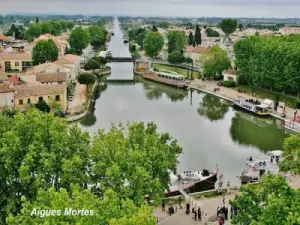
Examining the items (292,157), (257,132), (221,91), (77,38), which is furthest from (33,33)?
(292,157)

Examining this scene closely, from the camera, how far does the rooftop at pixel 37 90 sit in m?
38.1

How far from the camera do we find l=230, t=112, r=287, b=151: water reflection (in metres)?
34.0

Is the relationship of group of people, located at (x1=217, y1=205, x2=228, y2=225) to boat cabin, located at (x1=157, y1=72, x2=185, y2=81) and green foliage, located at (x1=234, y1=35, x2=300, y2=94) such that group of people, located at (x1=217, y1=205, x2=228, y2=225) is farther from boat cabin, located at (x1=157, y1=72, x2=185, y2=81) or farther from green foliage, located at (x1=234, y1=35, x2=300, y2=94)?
boat cabin, located at (x1=157, y1=72, x2=185, y2=81)

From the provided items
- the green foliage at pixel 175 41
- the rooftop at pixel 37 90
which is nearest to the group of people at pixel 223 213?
the rooftop at pixel 37 90

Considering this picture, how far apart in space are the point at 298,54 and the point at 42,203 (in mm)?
36441

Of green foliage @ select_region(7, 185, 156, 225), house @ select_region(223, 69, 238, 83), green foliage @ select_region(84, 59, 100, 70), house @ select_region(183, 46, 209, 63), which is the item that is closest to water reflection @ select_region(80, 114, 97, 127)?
green foliage @ select_region(84, 59, 100, 70)

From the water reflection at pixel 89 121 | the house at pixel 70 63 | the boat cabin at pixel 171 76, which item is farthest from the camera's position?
the boat cabin at pixel 171 76

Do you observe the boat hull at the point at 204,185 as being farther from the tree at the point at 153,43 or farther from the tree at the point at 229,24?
the tree at the point at 229,24

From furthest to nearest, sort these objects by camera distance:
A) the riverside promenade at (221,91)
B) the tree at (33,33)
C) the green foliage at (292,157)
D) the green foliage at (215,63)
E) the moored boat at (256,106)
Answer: the tree at (33,33) → the green foliage at (215,63) → the moored boat at (256,106) → the riverside promenade at (221,91) → the green foliage at (292,157)

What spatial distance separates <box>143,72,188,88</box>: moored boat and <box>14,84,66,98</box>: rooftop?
69.1 ft

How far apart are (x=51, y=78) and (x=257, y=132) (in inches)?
908

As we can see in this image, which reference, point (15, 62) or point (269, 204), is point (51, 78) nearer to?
point (15, 62)

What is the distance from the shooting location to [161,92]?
5497 cm

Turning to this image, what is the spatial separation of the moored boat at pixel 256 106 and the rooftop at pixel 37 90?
1902cm
